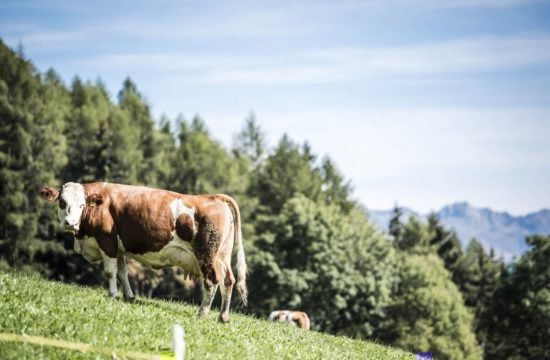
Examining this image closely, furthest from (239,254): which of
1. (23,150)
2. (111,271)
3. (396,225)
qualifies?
(396,225)

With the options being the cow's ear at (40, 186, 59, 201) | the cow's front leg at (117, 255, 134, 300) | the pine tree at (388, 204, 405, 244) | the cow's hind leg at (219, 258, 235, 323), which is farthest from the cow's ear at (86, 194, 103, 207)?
the pine tree at (388, 204, 405, 244)

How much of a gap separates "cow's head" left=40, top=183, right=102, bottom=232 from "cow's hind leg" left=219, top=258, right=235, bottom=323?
368cm

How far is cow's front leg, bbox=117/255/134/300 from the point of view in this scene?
54.6 feet

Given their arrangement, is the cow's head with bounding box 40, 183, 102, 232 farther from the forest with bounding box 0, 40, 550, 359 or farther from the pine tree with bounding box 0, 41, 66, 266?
the pine tree with bounding box 0, 41, 66, 266

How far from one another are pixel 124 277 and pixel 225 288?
9.58ft

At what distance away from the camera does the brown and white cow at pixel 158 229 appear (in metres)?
15.6

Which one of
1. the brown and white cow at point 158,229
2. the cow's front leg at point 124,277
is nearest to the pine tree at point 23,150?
the cow's front leg at point 124,277

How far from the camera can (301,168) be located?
89.2m

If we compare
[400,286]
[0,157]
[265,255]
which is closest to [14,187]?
[0,157]

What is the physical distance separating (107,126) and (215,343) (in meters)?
60.1

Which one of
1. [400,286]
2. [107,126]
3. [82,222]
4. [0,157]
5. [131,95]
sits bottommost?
[400,286]

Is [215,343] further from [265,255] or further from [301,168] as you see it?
[301,168]

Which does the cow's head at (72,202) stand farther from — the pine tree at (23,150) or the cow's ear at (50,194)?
the pine tree at (23,150)

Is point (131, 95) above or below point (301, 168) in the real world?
above
